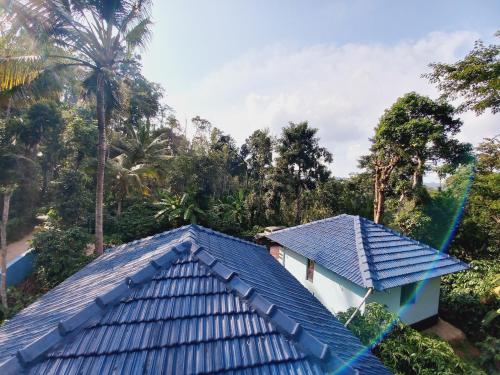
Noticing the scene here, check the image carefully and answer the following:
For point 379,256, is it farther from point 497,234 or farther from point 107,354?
point 497,234

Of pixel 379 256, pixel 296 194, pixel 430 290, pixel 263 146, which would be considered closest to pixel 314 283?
pixel 379 256

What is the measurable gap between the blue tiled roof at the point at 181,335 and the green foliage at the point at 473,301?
33.0 feet

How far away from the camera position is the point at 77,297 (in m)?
4.00

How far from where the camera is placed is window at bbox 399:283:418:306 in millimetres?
9117

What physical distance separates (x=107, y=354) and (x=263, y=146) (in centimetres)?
2201

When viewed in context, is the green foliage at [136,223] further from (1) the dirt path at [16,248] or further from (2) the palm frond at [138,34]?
(2) the palm frond at [138,34]

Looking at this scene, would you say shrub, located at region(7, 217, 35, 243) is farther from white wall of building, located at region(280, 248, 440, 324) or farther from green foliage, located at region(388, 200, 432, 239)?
green foliage, located at region(388, 200, 432, 239)

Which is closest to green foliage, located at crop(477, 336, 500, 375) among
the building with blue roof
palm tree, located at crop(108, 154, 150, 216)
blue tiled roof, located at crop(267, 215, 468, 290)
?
the building with blue roof

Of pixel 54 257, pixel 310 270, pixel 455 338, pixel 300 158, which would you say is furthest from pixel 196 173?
pixel 455 338

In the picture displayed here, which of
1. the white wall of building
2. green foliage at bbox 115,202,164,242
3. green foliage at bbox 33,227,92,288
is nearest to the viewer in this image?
the white wall of building

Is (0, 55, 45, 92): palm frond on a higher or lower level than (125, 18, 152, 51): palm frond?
lower

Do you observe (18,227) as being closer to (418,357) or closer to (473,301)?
(418,357)

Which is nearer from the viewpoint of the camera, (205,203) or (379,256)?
(379,256)

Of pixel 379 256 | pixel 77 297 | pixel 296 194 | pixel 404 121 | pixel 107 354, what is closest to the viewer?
pixel 107 354
